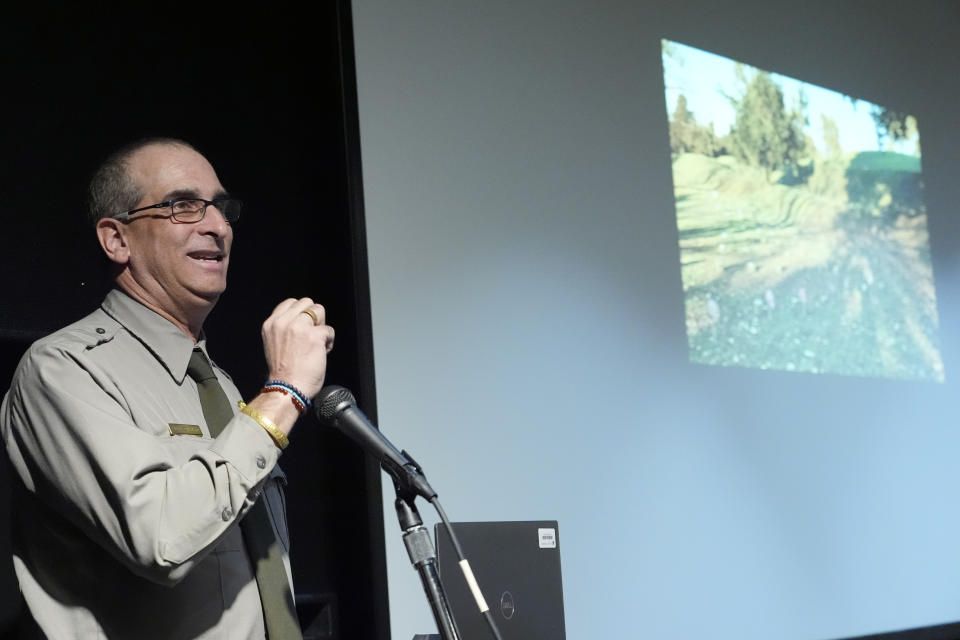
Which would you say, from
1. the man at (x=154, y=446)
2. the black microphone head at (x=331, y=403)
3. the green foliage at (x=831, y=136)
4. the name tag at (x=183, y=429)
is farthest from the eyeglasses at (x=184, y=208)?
the green foliage at (x=831, y=136)

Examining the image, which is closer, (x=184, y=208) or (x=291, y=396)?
(x=291, y=396)

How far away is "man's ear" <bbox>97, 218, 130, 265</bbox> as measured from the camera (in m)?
1.66

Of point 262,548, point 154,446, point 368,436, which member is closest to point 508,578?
point 262,548

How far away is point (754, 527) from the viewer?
11.5ft

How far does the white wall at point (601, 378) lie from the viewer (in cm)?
290

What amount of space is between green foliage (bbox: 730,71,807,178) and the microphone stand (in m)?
2.79

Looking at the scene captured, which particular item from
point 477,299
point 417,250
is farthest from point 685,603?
point 417,250

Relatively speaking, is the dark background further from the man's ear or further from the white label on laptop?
the white label on laptop

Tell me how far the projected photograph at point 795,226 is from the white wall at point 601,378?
0.25 feet

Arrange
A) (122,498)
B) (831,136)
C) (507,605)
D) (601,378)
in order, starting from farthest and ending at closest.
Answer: (831,136) < (601,378) < (507,605) < (122,498)

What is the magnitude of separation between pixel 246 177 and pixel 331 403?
1541 mm

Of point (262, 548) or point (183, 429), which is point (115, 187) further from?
point (262, 548)

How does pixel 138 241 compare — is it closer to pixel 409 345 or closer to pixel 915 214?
pixel 409 345

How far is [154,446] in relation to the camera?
4.37ft
